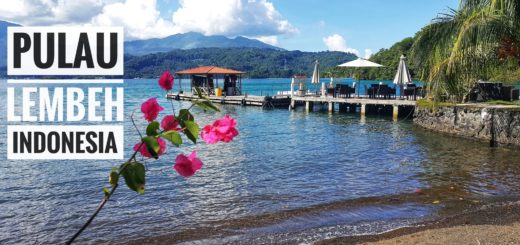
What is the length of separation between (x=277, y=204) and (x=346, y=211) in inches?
55.1

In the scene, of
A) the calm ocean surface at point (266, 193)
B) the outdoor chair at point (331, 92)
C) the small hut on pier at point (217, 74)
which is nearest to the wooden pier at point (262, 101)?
the small hut on pier at point (217, 74)

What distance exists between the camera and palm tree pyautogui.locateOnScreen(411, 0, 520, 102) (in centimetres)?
1105

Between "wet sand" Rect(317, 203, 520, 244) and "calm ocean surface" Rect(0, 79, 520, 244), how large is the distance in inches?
14.8

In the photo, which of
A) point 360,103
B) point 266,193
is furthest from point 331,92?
point 266,193

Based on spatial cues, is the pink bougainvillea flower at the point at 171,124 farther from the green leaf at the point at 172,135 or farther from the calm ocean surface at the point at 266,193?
the calm ocean surface at the point at 266,193

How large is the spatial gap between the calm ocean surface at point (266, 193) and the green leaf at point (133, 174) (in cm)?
554

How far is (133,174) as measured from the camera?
1571 mm

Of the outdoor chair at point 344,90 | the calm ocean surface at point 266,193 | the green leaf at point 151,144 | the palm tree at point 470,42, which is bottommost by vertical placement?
the calm ocean surface at point 266,193

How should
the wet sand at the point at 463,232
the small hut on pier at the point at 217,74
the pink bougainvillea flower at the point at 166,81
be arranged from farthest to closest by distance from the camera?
1. the small hut on pier at the point at 217,74
2. the wet sand at the point at 463,232
3. the pink bougainvillea flower at the point at 166,81

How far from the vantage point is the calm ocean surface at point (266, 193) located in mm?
8086

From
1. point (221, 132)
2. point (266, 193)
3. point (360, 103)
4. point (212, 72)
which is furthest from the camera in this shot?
point (212, 72)

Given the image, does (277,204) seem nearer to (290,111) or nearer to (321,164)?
(321,164)

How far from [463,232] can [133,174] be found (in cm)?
678

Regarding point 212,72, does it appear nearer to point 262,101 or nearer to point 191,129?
point 262,101
